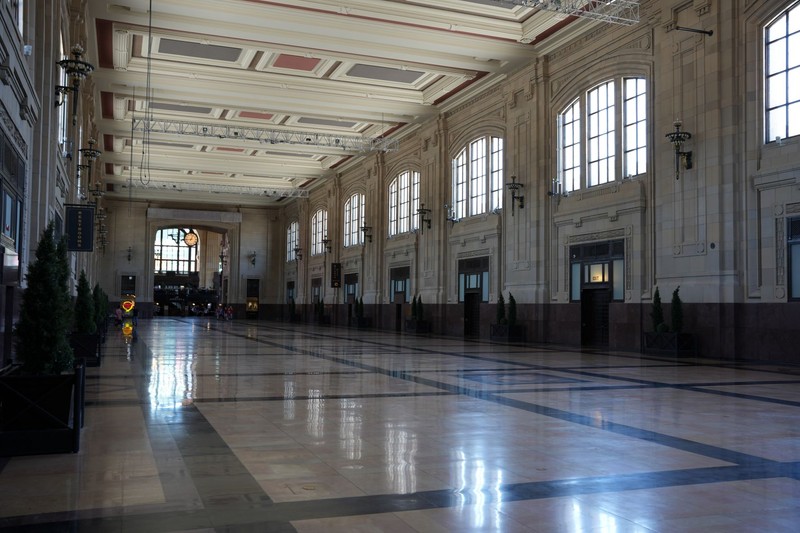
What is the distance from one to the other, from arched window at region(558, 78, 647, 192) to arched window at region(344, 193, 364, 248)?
18479 mm

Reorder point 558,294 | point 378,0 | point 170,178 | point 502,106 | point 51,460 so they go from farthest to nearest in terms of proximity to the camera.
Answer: point 170,178 → point 502,106 → point 558,294 → point 378,0 → point 51,460

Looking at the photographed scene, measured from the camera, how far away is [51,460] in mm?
5676

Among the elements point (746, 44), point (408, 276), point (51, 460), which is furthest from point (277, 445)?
point (408, 276)

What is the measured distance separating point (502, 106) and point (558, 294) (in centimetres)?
725

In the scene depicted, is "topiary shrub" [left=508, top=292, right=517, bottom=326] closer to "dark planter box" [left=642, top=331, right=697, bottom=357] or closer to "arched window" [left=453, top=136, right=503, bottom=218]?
"arched window" [left=453, top=136, right=503, bottom=218]

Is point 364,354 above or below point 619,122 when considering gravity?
below

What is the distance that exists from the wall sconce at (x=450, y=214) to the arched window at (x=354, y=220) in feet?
33.9

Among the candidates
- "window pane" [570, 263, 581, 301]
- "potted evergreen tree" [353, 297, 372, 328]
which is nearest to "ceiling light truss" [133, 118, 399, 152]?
"potted evergreen tree" [353, 297, 372, 328]

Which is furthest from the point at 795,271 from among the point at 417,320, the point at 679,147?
the point at 417,320

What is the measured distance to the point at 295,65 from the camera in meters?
25.6

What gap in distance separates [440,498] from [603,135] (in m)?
18.5

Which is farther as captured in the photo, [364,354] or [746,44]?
[364,354]

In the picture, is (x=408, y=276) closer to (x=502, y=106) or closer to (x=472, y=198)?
(x=472, y=198)

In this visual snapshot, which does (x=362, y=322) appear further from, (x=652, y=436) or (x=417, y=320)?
(x=652, y=436)
